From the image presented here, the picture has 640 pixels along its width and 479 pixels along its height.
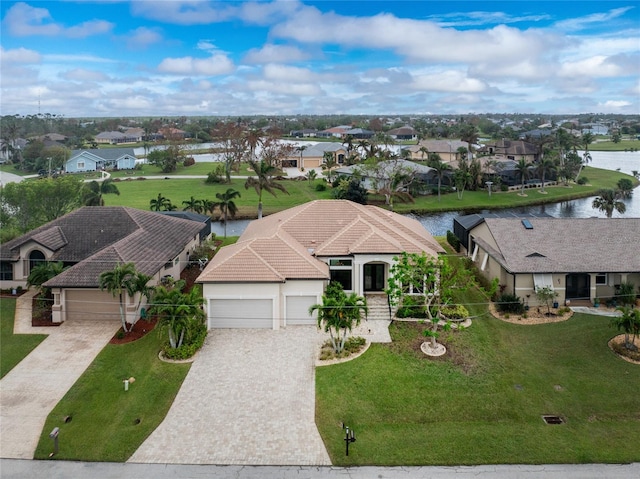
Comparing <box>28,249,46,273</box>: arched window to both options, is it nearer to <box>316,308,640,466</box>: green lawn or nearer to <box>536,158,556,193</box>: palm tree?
<box>316,308,640,466</box>: green lawn

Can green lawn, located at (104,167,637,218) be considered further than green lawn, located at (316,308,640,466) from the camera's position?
Yes

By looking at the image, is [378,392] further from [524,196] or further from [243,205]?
[524,196]

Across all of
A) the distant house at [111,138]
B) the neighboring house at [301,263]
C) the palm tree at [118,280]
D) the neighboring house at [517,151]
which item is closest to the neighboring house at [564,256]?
the neighboring house at [301,263]

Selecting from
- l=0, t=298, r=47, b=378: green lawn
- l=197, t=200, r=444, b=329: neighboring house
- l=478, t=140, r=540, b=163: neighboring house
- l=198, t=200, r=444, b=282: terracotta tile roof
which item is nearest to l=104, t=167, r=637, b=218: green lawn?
l=478, t=140, r=540, b=163: neighboring house

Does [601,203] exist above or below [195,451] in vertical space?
above

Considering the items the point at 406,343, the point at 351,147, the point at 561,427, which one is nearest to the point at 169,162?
the point at 351,147

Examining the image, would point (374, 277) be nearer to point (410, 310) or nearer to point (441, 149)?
point (410, 310)

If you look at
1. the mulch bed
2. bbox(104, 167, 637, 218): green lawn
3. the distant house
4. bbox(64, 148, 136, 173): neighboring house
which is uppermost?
the distant house


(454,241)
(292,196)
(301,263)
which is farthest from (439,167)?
(301,263)
